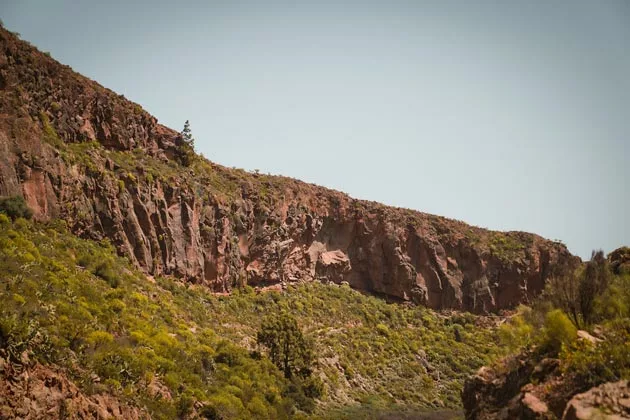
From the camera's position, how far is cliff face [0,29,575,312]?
2489 centimetres

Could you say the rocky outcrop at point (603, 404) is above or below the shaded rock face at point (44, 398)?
above

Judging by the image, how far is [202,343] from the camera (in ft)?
75.9

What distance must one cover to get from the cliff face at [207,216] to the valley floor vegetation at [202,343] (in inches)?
93.8

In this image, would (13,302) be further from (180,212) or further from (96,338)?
(180,212)

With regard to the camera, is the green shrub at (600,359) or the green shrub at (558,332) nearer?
the green shrub at (600,359)

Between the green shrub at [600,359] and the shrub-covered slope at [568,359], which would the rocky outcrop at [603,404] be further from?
the green shrub at [600,359]

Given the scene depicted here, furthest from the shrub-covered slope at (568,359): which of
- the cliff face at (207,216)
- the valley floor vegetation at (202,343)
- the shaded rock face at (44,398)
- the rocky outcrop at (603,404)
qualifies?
the valley floor vegetation at (202,343)

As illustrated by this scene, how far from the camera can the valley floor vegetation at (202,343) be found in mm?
13172

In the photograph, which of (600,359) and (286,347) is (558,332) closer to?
(600,359)

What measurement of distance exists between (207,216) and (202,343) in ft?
50.9

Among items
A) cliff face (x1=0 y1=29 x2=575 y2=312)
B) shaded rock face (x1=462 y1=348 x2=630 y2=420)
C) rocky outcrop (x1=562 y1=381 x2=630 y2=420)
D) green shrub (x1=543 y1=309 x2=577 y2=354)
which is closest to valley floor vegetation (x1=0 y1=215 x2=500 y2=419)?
cliff face (x1=0 y1=29 x2=575 y2=312)

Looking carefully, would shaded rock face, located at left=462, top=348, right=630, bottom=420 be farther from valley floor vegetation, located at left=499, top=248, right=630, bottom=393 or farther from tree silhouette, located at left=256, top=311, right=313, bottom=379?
tree silhouette, located at left=256, top=311, right=313, bottom=379

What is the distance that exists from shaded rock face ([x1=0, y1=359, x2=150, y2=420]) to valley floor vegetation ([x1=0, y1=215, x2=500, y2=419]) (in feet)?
1.42

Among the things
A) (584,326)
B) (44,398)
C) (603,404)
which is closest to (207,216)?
(44,398)
